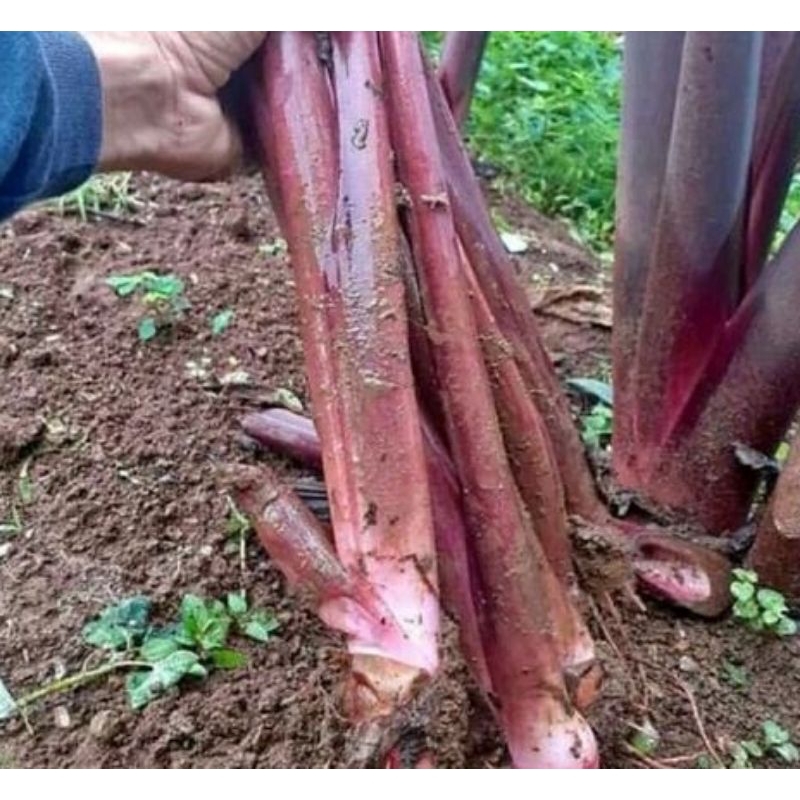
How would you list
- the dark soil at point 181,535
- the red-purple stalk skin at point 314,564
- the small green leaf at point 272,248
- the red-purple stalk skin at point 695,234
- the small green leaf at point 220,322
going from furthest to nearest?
the small green leaf at point 272,248 → the small green leaf at point 220,322 → the red-purple stalk skin at point 695,234 → the dark soil at point 181,535 → the red-purple stalk skin at point 314,564

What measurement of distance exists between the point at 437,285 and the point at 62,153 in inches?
11.7

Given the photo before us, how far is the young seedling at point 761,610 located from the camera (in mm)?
1298

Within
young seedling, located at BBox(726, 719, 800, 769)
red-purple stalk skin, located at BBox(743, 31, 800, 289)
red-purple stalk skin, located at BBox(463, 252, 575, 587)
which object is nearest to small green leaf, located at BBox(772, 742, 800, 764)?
young seedling, located at BBox(726, 719, 800, 769)

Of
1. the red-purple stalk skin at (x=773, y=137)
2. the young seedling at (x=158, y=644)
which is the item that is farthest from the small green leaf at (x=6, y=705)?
the red-purple stalk skin at (x=773, y=137)

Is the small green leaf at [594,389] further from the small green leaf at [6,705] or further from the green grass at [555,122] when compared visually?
the small green leaf at [6,705]

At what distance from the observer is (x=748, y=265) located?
54.0 inches

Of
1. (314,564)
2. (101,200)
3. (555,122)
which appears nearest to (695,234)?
(314,564)

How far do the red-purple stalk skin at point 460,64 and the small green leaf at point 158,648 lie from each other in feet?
3.06

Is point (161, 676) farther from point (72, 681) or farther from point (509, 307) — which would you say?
point (509, 307)

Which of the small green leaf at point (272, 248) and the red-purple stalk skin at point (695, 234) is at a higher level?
the red-purple stalk skin at point (695, 234)

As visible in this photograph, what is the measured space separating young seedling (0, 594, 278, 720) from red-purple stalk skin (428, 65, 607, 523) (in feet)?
0.93

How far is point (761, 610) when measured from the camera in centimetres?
130

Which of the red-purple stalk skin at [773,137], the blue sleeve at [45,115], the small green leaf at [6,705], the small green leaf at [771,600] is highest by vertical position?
the blue sleeve at [45,115]
